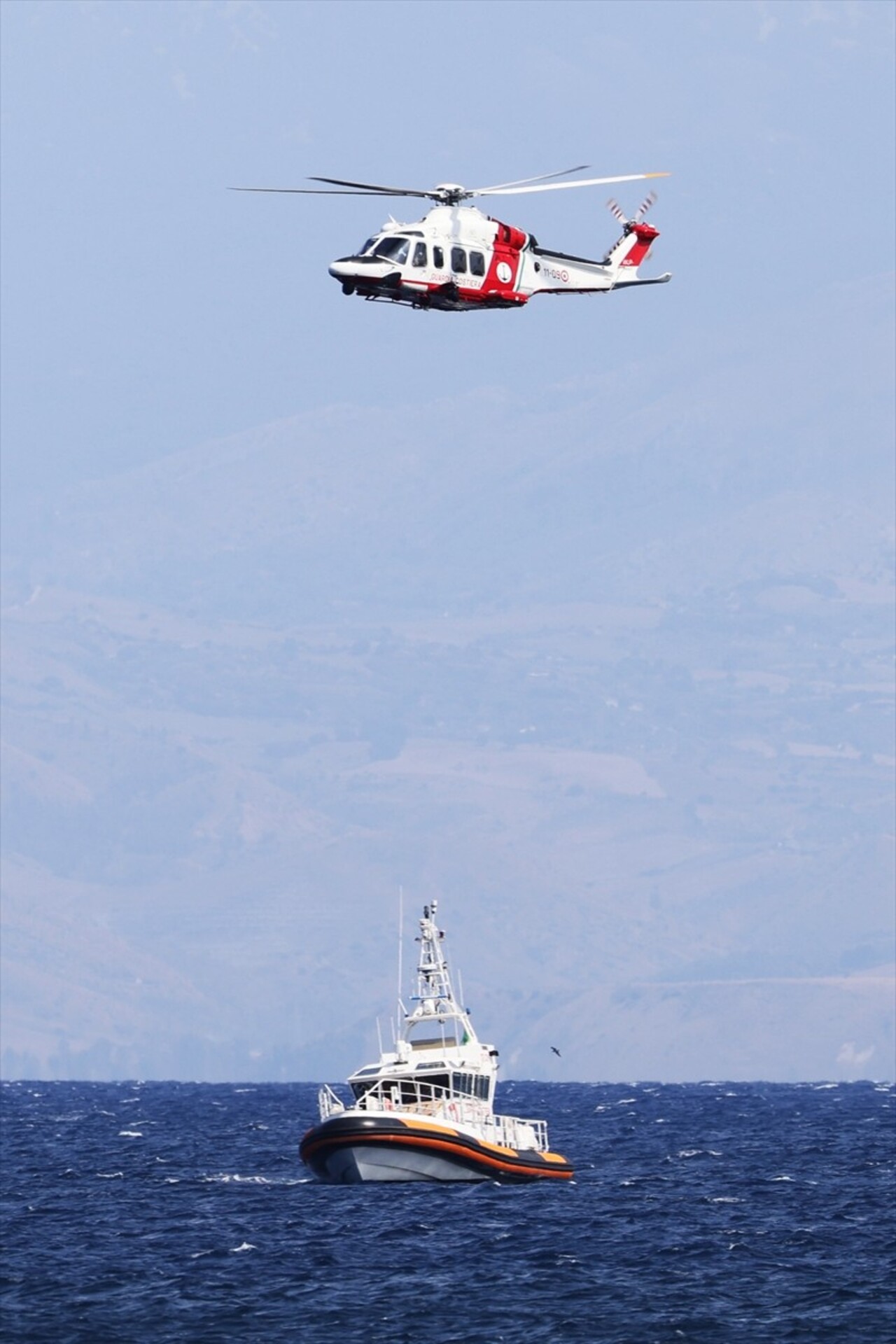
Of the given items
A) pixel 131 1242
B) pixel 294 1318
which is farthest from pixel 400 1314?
pixel 131 1242

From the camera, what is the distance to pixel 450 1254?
85.0 m

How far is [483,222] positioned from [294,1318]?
36.6m

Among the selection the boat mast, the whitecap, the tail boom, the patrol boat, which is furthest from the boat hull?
the tail boom

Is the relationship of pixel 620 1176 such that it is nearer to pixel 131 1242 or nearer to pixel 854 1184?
pixel 854 1184

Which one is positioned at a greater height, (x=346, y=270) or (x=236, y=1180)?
(x=346, y=270)

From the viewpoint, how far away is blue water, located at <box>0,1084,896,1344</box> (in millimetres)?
72000

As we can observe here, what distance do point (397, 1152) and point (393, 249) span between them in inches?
1389

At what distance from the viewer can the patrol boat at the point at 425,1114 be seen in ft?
332

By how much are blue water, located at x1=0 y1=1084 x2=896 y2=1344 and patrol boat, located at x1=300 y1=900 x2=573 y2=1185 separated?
1144mm

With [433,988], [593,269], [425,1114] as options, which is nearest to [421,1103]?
[425,1114]

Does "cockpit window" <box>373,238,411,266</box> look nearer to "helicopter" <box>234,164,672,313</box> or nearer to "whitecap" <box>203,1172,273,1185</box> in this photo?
"helicopter" <box>234,164,672,313</box>

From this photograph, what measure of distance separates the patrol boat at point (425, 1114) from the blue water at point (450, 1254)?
1.14m

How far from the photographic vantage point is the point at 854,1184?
378 ft

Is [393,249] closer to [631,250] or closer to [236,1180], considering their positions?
[631,250]
